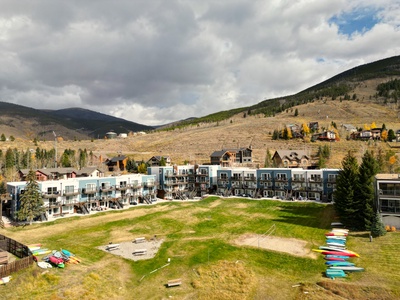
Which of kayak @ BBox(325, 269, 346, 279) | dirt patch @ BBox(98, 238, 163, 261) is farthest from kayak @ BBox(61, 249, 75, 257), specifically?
kayak @ BBox(325, 269, 346, 279)

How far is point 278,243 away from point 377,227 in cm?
1535

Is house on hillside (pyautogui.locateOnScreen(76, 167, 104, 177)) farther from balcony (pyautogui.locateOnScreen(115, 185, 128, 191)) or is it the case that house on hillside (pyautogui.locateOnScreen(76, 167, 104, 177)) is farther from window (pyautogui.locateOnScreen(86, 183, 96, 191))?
window (pyautogui.locateOnScreen(86, 183, 96, 191))

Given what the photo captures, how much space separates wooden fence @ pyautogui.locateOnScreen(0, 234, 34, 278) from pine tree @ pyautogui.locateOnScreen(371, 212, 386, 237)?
1842 inches

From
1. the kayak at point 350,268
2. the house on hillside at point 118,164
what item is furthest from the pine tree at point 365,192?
the house on hillside at point 118,164

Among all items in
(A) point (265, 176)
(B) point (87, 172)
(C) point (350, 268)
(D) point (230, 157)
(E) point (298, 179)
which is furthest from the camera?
(D) point (230, 157)

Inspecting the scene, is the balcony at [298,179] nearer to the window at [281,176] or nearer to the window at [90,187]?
the window at [281,176]

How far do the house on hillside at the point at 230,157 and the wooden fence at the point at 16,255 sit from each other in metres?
88.1

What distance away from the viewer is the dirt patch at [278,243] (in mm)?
37438

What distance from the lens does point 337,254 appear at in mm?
35594

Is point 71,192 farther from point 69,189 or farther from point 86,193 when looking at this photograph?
point 86,193

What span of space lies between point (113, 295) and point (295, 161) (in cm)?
9388

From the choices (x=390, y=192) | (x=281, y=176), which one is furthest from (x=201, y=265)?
(x=281, y=176)

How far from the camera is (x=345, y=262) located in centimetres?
3322

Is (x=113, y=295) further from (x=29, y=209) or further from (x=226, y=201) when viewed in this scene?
(x=226, y=201)
